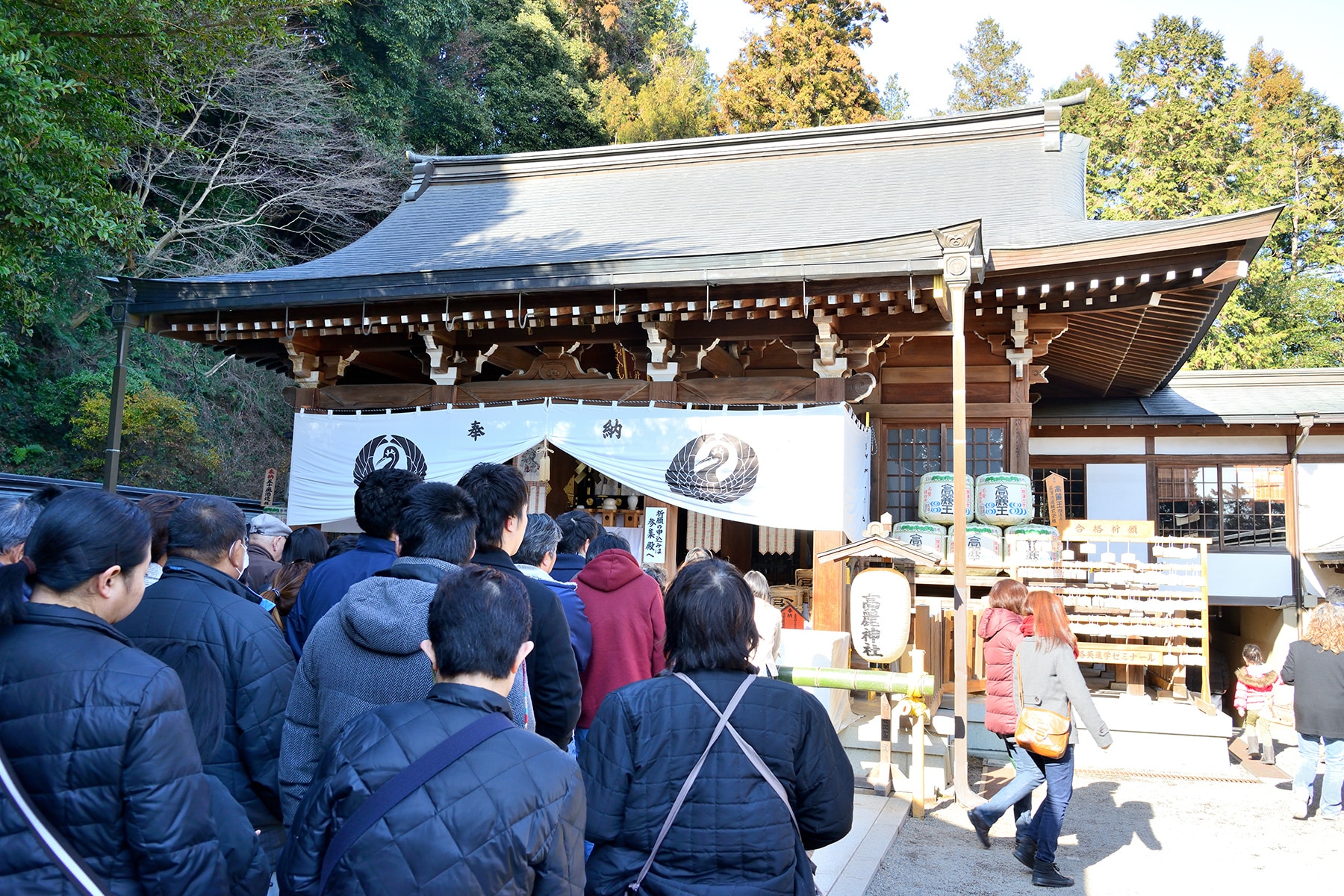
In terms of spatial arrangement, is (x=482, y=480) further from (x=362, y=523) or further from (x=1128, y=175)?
(x=1128, y=175)

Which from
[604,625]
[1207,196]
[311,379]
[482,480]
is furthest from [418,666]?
[1207,196]

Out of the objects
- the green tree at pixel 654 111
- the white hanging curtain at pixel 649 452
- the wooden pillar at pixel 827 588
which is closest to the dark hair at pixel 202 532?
the white hanging curtain at pixel 649 452

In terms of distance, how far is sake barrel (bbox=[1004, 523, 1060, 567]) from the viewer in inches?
305

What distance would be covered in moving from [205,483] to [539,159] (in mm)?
7927

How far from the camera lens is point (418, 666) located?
215 centimetres

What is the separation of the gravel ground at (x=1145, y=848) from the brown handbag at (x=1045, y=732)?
712 millimetres

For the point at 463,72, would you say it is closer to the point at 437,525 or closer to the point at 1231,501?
the point at 1231,501

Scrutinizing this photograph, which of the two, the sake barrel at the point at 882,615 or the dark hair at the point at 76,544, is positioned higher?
the dark hair at the point at 76,544

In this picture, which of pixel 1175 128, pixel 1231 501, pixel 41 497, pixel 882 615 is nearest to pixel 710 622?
pixel 41 497

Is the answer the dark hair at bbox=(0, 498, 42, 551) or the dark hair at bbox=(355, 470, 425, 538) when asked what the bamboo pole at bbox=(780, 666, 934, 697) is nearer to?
the dark hair at bbox=(355, 470, 425, 538)

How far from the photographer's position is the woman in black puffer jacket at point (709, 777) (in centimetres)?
196

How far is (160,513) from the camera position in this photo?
2.62 metres

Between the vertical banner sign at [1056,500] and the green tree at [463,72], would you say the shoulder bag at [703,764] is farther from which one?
the green tree at [463,72]

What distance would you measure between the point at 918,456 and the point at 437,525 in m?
7.46
